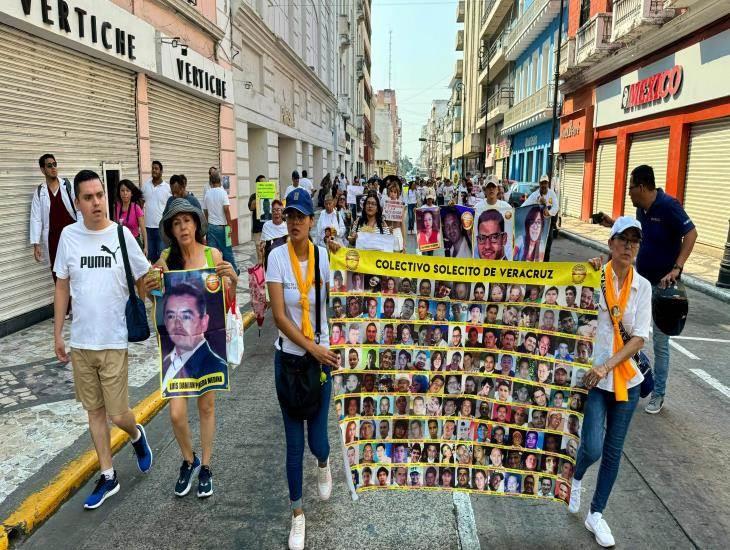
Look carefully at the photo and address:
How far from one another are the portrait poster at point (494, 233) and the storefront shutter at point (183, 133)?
25.9 ft

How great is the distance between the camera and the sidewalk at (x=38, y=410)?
3.92 meters

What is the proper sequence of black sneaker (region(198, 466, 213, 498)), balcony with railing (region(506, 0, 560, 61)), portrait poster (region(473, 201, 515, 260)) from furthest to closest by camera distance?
balcony with railing (region(506, 0, 560, 61)) < portrait poster (region(473, 201, 515, 260)) < black sneaker (region(198, 466, 213, 498))

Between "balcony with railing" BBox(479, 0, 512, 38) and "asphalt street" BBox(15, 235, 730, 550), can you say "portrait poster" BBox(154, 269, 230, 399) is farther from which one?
"balcony with railing" BBox(479, 0, 512, 38)

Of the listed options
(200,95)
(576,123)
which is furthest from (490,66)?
(200,95)

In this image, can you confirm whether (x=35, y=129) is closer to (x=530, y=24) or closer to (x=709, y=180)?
(x=709, y=180)

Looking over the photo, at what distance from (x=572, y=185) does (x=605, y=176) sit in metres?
5.34

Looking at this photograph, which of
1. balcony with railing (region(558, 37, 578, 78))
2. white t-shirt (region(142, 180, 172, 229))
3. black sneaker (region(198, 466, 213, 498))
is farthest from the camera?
balcony with railing (region(558, 37, 578, 78))

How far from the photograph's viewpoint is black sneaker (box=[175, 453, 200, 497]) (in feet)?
12.4

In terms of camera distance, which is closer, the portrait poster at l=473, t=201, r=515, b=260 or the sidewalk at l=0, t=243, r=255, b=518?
the sidewalk at l=0, t=243, r=255, b=518

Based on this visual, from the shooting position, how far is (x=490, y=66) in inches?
1813

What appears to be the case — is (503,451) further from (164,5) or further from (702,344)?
(164,5)

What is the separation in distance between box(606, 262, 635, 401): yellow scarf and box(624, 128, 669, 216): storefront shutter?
15.3 metres

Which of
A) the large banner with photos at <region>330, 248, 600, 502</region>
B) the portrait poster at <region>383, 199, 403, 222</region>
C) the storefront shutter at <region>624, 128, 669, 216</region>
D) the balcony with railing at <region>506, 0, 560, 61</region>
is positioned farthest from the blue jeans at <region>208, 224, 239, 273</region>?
the balcony with railing at <region>506, 0, 560, 61</region>

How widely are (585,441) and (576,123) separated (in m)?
25.9
